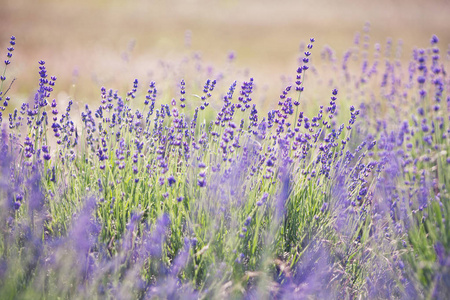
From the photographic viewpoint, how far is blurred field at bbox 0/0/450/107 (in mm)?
7727

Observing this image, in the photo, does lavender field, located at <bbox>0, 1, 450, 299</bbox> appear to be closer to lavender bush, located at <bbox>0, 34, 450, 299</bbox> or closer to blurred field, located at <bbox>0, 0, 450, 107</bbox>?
lavender bush, located at <bbox>0, 34, 450, 299</bbox>

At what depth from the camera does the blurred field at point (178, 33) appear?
7727 millimetres

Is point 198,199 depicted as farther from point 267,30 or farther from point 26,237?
point 267,30

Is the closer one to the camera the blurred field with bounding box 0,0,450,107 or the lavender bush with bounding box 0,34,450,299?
the lavender bush with bounding box 0,34,450,299

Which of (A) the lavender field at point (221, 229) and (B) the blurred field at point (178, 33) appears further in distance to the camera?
(B) the blurred field at point (178, 33)

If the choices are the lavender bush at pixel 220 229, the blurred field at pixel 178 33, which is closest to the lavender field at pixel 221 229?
the lavender bush at pixel 220 229

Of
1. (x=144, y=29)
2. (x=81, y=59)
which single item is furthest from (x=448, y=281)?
(x=144, y=29)

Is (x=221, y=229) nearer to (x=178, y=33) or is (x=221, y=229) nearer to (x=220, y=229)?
(x=220, y=229)

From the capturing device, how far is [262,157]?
2.51 metres

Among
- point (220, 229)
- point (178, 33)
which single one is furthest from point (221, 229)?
point (178, 33)

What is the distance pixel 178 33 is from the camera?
1363cm

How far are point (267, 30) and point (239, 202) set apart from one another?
14.6 m

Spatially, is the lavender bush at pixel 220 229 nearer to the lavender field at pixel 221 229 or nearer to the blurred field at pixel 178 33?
the lavender field at pixel 221 229

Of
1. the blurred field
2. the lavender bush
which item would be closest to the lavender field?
the lavender bush
